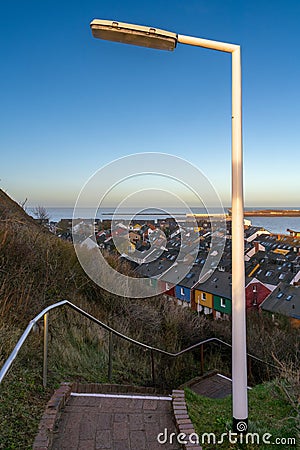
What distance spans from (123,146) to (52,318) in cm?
632

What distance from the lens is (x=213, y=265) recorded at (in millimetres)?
9477

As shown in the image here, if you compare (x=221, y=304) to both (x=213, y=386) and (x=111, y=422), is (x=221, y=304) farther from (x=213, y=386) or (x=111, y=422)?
(x=111, y=422)

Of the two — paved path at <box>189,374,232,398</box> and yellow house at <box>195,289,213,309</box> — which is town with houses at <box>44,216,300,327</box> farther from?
paved path at <box>189,374,232,398</box>

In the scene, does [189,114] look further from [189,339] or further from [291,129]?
[189,339]

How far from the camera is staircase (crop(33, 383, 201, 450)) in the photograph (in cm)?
263

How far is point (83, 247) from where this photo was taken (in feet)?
27.1

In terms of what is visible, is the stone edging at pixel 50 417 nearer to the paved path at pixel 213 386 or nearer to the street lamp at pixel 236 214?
the street lamp at pixel 236 214

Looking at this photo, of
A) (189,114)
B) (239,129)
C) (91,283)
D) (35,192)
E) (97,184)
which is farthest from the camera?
(35,192)

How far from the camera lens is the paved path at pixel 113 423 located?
2.65 metres

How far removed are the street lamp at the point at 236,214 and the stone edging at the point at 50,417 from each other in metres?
1.43

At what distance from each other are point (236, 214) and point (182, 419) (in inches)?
71.7

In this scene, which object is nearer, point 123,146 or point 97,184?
point 97,184

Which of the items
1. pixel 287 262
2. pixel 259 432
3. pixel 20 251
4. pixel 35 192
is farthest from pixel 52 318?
pixel 287 262

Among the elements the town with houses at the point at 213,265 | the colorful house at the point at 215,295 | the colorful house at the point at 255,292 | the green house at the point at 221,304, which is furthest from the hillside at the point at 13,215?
the colorful house at the point at 255,292
